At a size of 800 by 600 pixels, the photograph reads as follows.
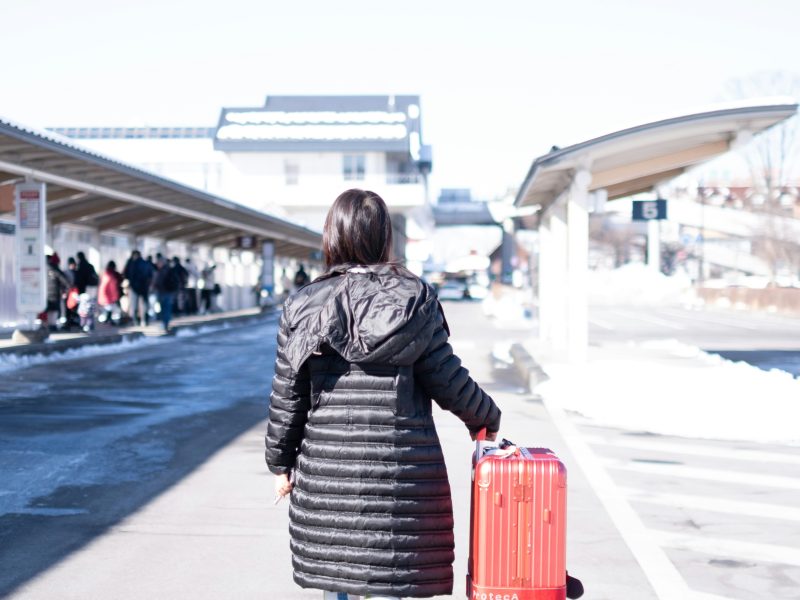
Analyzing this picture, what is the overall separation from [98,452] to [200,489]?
6.22 ft

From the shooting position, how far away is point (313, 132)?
83062 mm

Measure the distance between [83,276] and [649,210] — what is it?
13578mm

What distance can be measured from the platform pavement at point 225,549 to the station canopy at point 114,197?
32.1ft

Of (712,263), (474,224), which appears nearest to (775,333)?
(474,224)

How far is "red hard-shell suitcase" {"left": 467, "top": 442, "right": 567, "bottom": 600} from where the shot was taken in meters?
3.89

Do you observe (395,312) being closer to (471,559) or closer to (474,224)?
(471,559)

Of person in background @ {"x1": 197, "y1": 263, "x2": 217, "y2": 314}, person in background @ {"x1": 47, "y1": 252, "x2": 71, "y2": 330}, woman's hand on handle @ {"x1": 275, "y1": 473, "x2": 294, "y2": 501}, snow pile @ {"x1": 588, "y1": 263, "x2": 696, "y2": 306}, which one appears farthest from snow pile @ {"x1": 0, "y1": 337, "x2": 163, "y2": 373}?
snow pile @ {"x1": 588, "y1": 263, "x2": 696, "y2": 306}

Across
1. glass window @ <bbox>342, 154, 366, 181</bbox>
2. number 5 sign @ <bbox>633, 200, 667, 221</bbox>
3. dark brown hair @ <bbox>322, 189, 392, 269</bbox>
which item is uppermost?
glass window @ <bbox>342, 154, 366, 181</bbox>

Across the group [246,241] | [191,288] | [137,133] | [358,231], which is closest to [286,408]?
[358,231]

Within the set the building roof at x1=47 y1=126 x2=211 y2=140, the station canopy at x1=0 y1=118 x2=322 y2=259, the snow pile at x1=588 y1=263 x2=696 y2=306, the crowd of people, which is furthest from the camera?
the building roof at x1=47 y1=126 x2=211 y2=140

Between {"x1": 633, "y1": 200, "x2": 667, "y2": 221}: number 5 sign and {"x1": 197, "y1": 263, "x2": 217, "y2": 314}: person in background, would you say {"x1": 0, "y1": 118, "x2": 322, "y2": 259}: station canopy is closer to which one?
{"x1": 197, "y1": 263, "x2": 217, "y2": 314}: person in background

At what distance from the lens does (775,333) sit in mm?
33000

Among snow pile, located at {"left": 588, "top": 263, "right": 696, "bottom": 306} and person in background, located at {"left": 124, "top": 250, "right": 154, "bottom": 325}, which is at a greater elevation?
person in background, located at {"left": 124, "top": 250, "right": 154, "bottom": 325}

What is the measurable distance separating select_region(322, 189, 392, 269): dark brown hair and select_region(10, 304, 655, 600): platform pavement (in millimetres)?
2373
